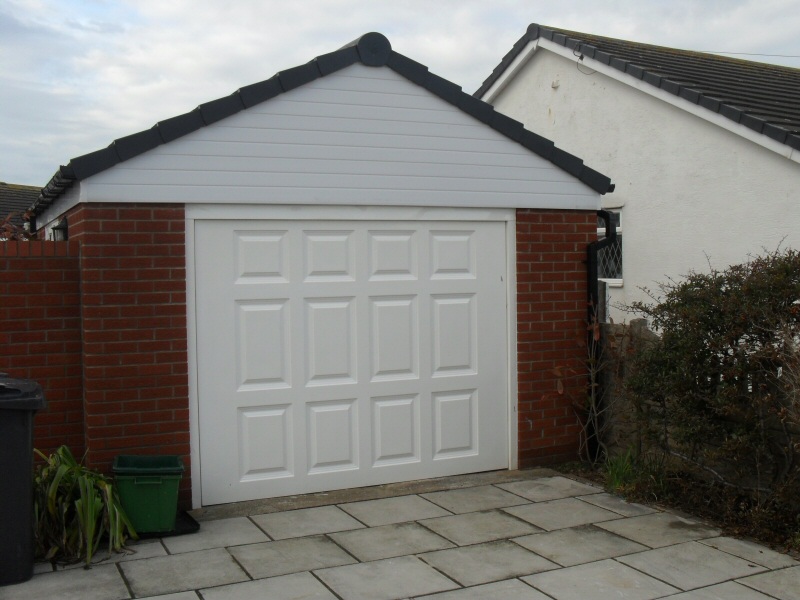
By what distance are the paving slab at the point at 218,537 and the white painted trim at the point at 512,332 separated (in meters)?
2.50

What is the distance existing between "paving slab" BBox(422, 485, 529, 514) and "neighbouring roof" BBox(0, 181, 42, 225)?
11123 mm

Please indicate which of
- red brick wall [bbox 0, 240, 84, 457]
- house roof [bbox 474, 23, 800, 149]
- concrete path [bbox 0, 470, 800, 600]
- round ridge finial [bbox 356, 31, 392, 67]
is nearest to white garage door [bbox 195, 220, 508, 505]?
concrete path [bbox 0, 470, 800, 600]

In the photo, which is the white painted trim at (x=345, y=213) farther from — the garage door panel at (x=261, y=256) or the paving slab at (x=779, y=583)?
the paving slab at (x=779, y=583)

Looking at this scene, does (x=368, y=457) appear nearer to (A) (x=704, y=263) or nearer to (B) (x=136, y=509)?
(B) (x=136, y=509)

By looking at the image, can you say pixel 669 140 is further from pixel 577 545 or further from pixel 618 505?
pixel 577 545

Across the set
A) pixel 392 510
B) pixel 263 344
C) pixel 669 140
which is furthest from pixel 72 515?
pixel 669 140

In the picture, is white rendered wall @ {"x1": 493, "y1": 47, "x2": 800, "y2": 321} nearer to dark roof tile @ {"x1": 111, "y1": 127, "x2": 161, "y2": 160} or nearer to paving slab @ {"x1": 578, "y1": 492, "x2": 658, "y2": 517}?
paving slab @ {"x1": 578, "y1": 492, "x2": 658, "y2": 517}

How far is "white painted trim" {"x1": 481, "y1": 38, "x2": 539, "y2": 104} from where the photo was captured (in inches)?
521

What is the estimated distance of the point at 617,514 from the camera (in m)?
6.13

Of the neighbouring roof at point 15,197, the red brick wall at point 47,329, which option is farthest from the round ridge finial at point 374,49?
the neighbouring roof at point 15,197

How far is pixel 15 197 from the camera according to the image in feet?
55.8

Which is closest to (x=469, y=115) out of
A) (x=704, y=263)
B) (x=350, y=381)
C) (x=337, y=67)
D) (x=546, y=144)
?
(x=546, y=144)

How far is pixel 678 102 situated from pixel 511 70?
3927 millimetres

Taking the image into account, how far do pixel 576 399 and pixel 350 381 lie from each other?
2.12 meters
